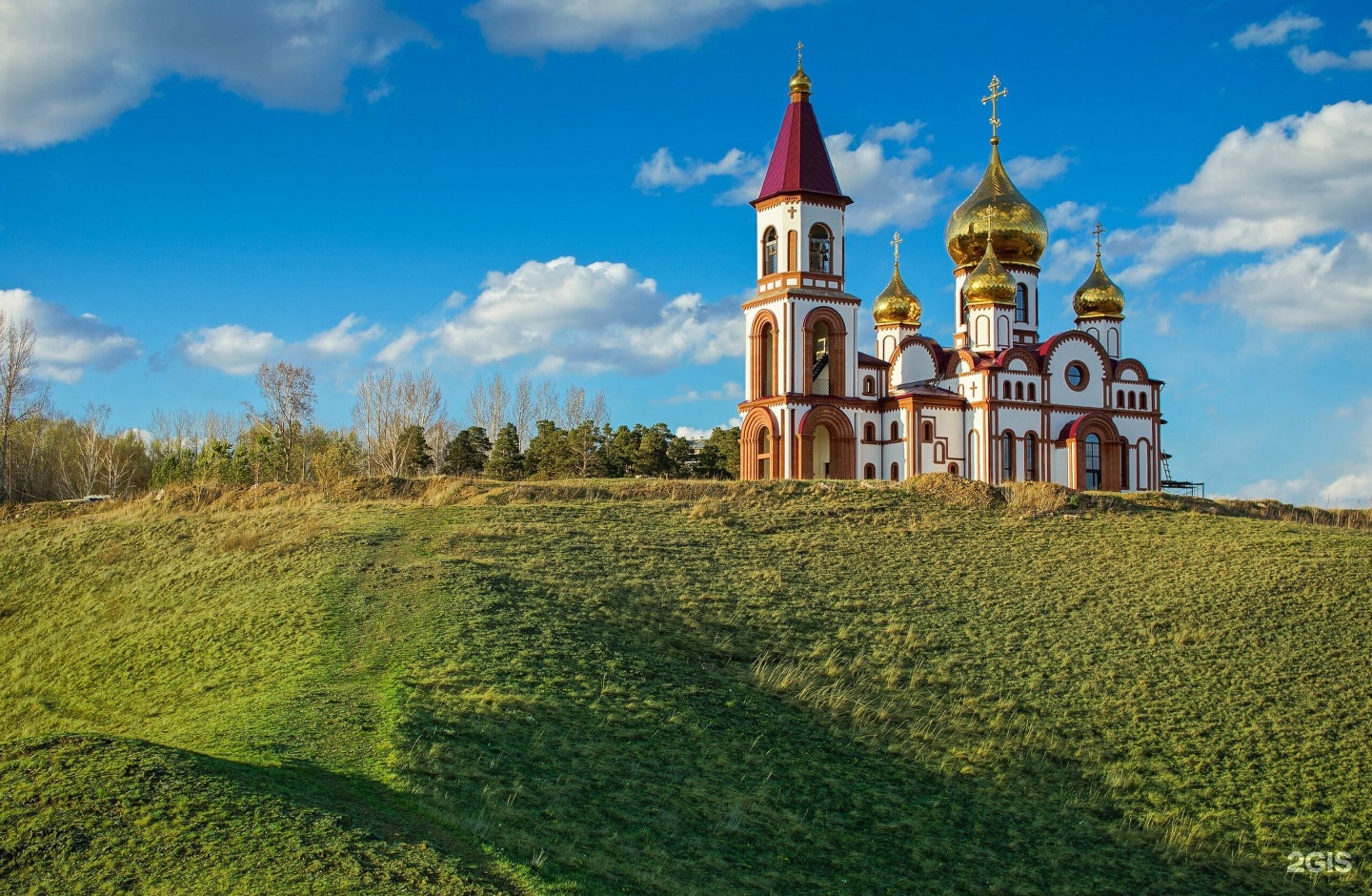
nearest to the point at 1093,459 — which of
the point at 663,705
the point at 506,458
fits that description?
the point at 506,458

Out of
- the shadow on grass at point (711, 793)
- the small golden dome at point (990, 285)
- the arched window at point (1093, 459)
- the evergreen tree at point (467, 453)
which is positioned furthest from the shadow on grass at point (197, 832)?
the evergreen tree at point (467, 453)

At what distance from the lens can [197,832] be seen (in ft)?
27.0

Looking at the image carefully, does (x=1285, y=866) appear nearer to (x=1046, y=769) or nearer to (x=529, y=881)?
(x=1046, y=769)

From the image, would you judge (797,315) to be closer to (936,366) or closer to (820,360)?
(820,360)

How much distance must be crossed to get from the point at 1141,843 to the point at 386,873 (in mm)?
7625

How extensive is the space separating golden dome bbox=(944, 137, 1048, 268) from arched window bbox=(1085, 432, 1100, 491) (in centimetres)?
708

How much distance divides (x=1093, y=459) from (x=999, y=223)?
368 inches

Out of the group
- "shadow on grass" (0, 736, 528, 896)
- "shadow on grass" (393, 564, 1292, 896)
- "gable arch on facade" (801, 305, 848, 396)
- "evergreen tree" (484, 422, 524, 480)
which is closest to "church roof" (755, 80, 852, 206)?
"gable arch on facade" (801, 305, 848, 396)

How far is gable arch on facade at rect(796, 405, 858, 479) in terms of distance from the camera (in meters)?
34.4

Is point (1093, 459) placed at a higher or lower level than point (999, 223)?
lower

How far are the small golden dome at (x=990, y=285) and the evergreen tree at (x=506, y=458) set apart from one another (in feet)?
65.9

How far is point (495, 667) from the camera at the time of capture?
12.9m

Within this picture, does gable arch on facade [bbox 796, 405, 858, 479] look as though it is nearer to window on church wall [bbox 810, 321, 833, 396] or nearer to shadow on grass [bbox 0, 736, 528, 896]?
window on church wall [bbox 810, 321, 833, 396]

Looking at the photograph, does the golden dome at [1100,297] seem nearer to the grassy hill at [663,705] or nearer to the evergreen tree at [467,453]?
the grassy hill at [663,705]
